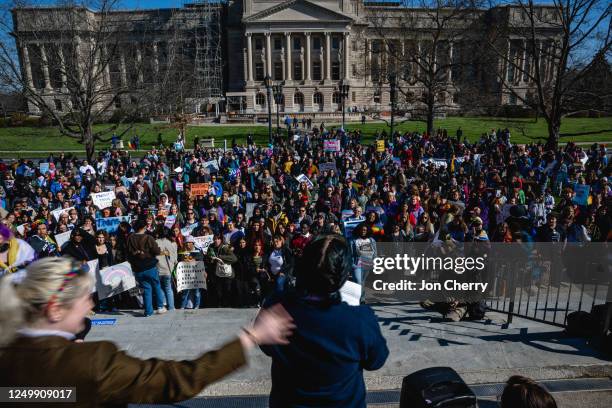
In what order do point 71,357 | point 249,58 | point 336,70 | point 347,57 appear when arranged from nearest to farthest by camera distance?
1. point 71,357
2. point 249,58
3. point 347,57
4. point 336,70

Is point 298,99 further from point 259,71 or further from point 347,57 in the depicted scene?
point 347,57

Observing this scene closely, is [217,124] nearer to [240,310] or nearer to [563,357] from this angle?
[240,310]

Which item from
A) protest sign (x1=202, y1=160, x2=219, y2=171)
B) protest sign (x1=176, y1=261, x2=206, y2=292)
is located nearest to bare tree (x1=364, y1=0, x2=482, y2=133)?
protest sign (x1=202, y1=160, x2=219, y2=171)

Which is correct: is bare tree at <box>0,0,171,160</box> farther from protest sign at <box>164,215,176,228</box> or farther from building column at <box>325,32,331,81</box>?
building column at <box>325,32,331,81</box>

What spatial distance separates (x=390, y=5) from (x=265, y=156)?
6585 centimetres

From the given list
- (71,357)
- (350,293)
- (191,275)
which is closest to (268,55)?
(191,275)

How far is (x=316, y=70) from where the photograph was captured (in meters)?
78.1

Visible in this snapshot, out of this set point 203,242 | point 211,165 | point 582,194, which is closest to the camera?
point 203,242

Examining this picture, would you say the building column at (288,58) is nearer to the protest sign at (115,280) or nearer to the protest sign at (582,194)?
the protest sign at (582,194)

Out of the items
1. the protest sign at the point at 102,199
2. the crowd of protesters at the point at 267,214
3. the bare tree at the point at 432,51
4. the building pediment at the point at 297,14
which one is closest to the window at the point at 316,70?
the building pediment at the point at 297,14

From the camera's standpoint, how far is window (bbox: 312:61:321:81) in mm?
77312

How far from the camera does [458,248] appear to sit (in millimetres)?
7461

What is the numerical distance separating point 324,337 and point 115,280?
6.53 meters

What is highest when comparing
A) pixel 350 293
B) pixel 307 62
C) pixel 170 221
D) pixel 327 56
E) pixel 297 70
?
pixel 327 56
